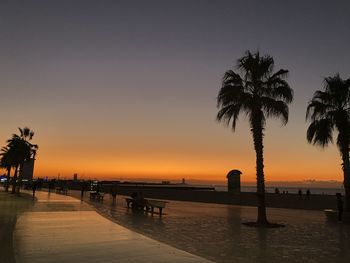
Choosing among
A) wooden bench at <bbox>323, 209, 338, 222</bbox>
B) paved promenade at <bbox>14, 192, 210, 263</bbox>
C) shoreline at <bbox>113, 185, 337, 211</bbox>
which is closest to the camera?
paved promenade at <bbox>14, 192, 210, 263</bbox>

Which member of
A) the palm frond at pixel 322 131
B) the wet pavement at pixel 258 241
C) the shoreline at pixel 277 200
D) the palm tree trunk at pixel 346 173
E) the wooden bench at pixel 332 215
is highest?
the palm frond at pixel 322 131

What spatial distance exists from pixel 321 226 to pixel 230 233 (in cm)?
543

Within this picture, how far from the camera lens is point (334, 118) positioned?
20156mm

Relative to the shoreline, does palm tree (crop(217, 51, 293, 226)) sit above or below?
above

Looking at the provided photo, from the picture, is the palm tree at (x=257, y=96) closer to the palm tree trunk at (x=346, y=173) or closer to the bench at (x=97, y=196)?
the palm tree trunk at (x=346, y=173)

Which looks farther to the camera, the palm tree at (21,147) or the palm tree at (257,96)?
the palm tree at (21,147)

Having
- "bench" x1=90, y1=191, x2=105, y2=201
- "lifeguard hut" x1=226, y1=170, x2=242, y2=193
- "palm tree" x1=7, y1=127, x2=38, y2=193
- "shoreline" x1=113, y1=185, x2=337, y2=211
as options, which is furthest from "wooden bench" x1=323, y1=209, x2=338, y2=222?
"palm tree" x1=7, y1=127, x2=38, y2=193

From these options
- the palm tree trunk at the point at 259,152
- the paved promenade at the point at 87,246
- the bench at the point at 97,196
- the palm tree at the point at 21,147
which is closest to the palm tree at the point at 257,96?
the palm tree trunk at the point at 259,152

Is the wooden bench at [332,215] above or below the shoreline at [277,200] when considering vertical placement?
below

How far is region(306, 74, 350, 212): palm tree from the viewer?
19.8 meters

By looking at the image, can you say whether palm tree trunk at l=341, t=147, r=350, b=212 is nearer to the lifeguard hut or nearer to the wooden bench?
→ the wooden bench

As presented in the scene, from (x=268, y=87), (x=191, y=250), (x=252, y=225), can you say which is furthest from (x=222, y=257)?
(x=268, y=87)

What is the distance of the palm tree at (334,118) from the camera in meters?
19.8

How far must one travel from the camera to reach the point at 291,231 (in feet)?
47.9
